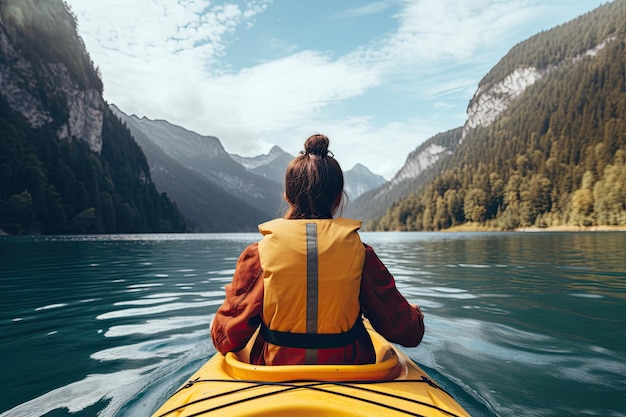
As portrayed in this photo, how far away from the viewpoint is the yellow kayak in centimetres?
220

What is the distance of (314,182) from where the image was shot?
295 centimetres

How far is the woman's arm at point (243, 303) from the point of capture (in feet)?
9.26

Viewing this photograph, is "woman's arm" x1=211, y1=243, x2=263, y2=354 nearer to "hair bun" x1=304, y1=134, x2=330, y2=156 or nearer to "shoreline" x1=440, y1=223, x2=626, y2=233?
"hair bun" x1=304, y1=134, x2=330, y2=156

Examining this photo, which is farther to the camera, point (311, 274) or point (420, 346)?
point (420, 346)

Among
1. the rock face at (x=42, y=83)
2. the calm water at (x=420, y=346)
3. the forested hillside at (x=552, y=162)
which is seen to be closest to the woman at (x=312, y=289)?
the calm water at (x=420, y=346)

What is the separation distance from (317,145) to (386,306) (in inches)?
55.6

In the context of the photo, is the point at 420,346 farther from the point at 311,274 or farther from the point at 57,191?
the point at 57,191

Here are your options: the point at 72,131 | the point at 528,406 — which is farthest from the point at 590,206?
→ the point at 72,131

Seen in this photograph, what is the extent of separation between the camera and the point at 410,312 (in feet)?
10.1

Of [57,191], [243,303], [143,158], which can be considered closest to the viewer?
[243,303]

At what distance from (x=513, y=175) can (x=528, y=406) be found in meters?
123

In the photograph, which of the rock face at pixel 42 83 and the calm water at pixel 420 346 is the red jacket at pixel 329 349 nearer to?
the calm water at pixel 420 346

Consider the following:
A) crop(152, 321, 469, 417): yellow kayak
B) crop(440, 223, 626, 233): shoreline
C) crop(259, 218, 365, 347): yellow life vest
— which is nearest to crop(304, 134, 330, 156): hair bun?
crop(259, 218, 365, 347): yellow life vest

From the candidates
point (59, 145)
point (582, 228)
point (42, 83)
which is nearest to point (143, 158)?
point (42, 83)
